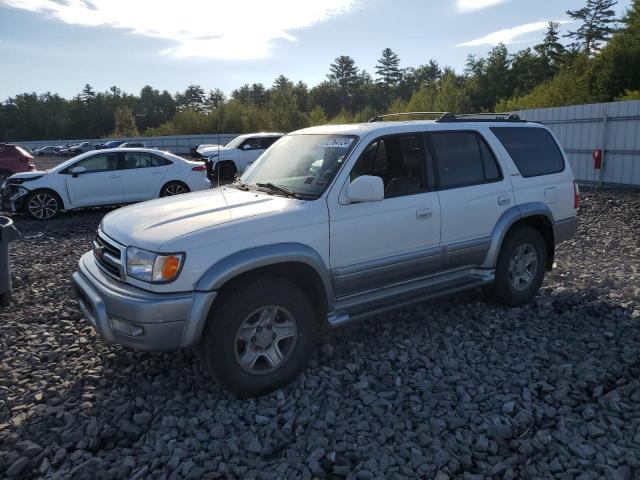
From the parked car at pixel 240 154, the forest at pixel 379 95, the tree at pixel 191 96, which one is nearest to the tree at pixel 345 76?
the forest at pixel 379 95

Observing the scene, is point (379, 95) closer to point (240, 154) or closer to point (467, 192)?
point (240, 154)

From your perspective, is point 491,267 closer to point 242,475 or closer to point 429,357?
point 429,357

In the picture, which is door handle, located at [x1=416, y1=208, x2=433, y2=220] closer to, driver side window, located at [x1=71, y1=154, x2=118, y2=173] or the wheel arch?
the wheel arch

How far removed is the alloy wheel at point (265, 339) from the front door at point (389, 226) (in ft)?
1.57

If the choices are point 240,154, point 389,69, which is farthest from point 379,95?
point 240,154

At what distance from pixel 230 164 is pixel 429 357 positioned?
14687 millimetres

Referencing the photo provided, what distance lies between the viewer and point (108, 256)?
3.77 metres

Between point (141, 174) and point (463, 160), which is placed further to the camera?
point (141, 174)

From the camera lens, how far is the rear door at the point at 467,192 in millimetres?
4512

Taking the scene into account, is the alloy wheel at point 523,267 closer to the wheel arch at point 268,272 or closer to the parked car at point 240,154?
the wheel arch at point 268,272

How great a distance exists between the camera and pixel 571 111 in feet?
45.6

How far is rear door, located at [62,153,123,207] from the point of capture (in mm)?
11258


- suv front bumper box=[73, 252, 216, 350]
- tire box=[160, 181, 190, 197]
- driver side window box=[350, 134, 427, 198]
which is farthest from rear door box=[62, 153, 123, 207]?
suv front bumper box=[73, 252, 216, 350]

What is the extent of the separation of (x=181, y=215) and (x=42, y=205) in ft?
29.0
